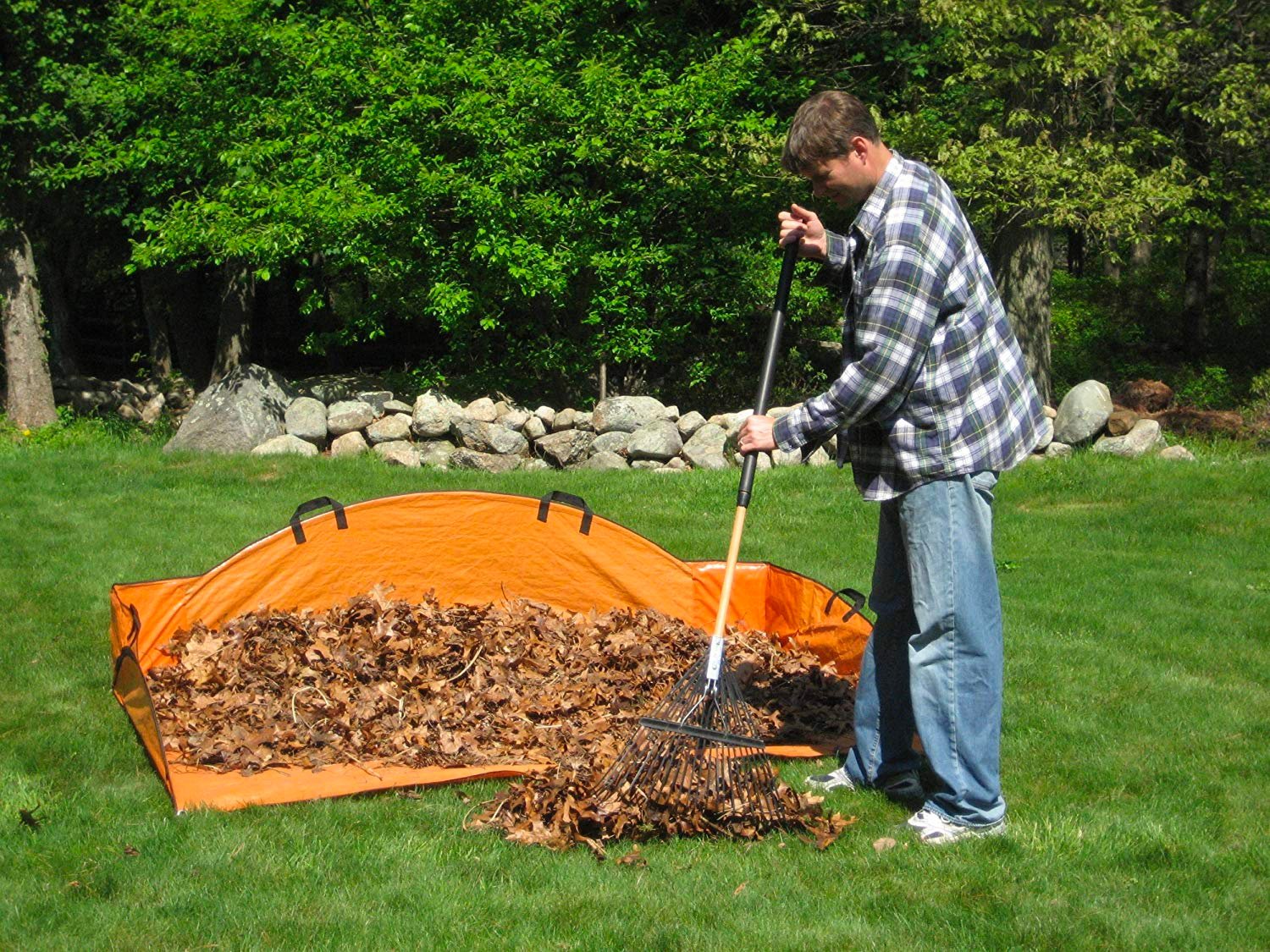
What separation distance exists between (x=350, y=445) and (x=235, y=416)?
0.99 metres

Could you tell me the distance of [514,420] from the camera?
36.2 feet

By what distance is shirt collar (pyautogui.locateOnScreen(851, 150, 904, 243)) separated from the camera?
391 centimetres

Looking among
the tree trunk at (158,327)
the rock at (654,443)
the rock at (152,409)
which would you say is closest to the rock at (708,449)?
the rock at (654,443)

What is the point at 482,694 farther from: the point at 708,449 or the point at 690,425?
the point at 690,425

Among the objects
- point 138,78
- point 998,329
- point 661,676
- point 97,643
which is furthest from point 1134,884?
point 138,78

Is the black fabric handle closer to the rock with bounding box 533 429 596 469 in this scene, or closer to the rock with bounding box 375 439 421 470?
the rock with bounding box 533 429 596 469

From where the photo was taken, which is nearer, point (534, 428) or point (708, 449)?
point (708, 449)

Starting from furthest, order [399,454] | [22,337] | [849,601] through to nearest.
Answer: [22,337] → [399,454] → [849,601]

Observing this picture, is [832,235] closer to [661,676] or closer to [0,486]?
[661,676]

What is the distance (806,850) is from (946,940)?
62cm

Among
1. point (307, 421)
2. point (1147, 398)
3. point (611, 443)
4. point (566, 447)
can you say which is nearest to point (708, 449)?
point (611, 443)

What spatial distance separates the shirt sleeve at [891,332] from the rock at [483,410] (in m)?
7.31

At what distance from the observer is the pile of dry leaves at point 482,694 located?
13.3ft

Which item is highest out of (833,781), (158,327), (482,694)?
(158,327)
